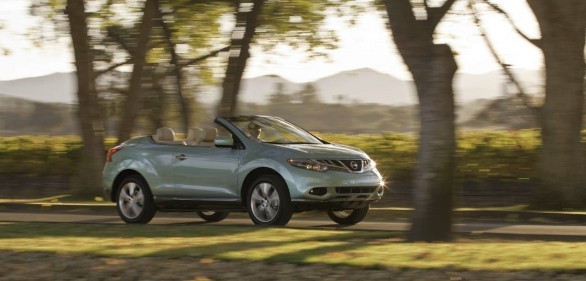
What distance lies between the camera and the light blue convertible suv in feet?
52.8

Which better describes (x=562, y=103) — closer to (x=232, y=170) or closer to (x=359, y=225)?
(x=359, y=225)

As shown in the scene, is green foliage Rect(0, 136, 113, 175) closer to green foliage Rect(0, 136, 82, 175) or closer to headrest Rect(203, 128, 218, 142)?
green foliage Rect(0, 136, 82, 175)

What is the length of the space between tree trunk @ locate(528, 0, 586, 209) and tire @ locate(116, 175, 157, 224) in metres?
7.87

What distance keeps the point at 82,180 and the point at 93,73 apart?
241cm

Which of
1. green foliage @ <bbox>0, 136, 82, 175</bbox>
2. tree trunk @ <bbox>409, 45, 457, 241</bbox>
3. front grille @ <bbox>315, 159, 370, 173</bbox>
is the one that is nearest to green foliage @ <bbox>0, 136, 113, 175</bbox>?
green foliage @ <bbox>0, 136, 82, 175</bbox>

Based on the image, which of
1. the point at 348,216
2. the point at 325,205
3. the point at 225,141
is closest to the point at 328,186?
the point at 325,205

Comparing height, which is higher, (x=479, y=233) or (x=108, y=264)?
(x=108, y=264)

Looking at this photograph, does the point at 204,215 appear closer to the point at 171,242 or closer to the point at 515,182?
the point at 171,242

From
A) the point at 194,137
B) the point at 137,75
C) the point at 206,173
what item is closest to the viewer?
the point at 206,173

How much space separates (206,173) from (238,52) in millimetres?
7504

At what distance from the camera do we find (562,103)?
71.3 ft

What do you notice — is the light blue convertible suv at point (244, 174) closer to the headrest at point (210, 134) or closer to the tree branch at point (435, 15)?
the headrest at point (210, 134)

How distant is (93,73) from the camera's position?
1057 inches

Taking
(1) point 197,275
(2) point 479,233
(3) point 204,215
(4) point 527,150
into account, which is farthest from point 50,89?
(1) point 197,275
